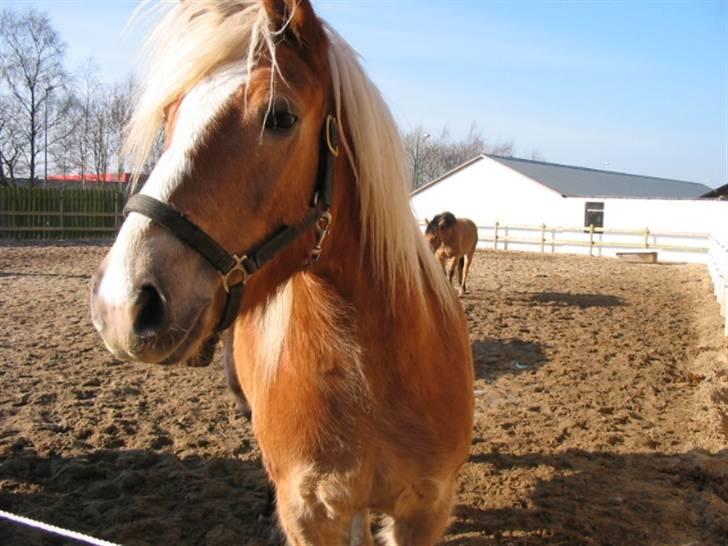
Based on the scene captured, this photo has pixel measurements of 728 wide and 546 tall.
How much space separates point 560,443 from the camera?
4938mm

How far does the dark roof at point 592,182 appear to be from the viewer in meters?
37.8

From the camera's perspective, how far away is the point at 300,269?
1848 millimetres

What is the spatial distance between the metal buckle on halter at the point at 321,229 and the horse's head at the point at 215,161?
0.02 meters

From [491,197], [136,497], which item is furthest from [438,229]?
[491,197]

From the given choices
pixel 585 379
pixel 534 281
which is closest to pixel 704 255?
pixel 534 281

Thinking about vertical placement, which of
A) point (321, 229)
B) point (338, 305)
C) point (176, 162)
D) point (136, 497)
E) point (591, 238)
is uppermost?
point (591, 238)

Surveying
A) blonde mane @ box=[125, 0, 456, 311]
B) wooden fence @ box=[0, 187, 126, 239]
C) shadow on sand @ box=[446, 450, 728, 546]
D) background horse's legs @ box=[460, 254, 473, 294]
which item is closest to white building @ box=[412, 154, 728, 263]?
background horse's legs @ box=[460, 254, 473, 294]

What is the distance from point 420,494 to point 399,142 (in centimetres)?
133

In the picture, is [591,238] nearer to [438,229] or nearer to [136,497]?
Result: [438,229]

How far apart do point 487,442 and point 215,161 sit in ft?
13.4

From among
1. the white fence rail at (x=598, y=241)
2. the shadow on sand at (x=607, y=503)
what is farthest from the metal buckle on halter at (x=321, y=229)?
the white fence rail at (x=598, y=241)

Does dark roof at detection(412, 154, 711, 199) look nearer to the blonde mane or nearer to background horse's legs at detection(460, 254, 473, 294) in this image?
background horse's legs at detection(460, 254, 473, 294)

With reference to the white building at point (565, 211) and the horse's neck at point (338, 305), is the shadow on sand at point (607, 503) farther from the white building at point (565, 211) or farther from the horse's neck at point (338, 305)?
the white building at point (565, 211)

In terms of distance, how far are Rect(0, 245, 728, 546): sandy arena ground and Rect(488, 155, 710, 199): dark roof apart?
28698 millimetres
